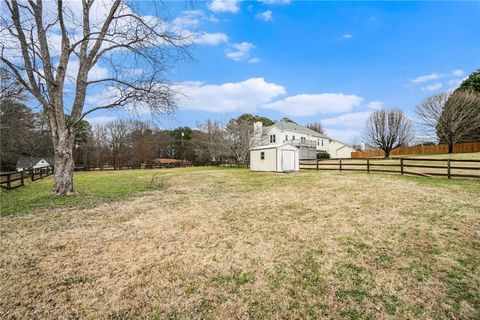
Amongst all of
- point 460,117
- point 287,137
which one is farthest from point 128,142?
point 460,117

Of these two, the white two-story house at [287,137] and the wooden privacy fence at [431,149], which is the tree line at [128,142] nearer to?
the white two-story house at [287,137]

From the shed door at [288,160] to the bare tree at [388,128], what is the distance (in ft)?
73.9

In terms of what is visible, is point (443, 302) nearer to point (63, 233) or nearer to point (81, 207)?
point (63, 233)

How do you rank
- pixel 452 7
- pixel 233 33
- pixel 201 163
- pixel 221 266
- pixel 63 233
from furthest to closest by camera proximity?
pixel 201 163 → pixel 233 33 → pixel 452 7 → pixel 63 233 → pixel 221 266

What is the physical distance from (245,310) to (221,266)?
107 centimetres

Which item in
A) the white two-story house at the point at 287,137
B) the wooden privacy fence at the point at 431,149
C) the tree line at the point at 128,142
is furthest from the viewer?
the white two-story house at the point at 287,137

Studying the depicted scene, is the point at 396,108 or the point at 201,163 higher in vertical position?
the point at 396,108

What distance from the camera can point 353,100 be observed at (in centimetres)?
3522

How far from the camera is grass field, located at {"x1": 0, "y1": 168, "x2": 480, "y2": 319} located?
3.08 metres

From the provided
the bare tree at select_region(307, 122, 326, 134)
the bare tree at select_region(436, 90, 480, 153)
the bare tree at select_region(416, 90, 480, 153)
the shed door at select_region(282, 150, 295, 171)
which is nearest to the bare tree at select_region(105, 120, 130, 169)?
the shed door at select_region(282, 150, 295, 171)

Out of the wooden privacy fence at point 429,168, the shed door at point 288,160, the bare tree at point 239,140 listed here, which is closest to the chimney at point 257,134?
the bare tree at point 239,140

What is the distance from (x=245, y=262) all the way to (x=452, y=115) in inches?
1494

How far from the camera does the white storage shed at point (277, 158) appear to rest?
789 inches

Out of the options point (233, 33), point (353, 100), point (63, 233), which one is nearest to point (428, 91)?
point (353, 100)
